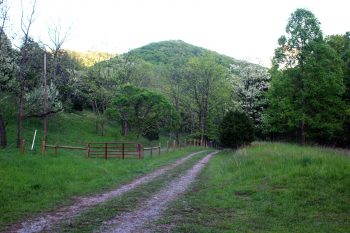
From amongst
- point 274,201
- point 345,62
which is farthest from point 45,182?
point 345,62

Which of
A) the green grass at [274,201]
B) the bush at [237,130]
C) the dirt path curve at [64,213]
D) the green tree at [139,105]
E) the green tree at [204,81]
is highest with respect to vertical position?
the green tree at [204,81]

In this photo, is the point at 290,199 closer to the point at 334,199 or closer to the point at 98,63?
the point at 334,199

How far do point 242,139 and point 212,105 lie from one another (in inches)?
985

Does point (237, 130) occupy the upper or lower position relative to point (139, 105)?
lower

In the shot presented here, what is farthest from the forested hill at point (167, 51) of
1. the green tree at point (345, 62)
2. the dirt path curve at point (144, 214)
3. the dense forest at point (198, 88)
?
the dirt path curve at point (144, 214)

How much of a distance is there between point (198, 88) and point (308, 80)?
24.7 meters

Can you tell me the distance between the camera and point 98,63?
5403 centimetres

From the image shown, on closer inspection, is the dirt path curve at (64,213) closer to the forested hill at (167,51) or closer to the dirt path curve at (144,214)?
the dirt path curve at (144,214)

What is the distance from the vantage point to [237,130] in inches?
1326

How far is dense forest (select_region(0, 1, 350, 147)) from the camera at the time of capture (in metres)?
30.6

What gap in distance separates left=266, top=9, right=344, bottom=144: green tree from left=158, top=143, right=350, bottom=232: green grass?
21768 mm

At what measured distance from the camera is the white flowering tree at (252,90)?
51469mm

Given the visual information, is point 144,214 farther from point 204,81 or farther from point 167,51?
point 167,51

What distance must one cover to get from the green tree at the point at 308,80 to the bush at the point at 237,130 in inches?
208
